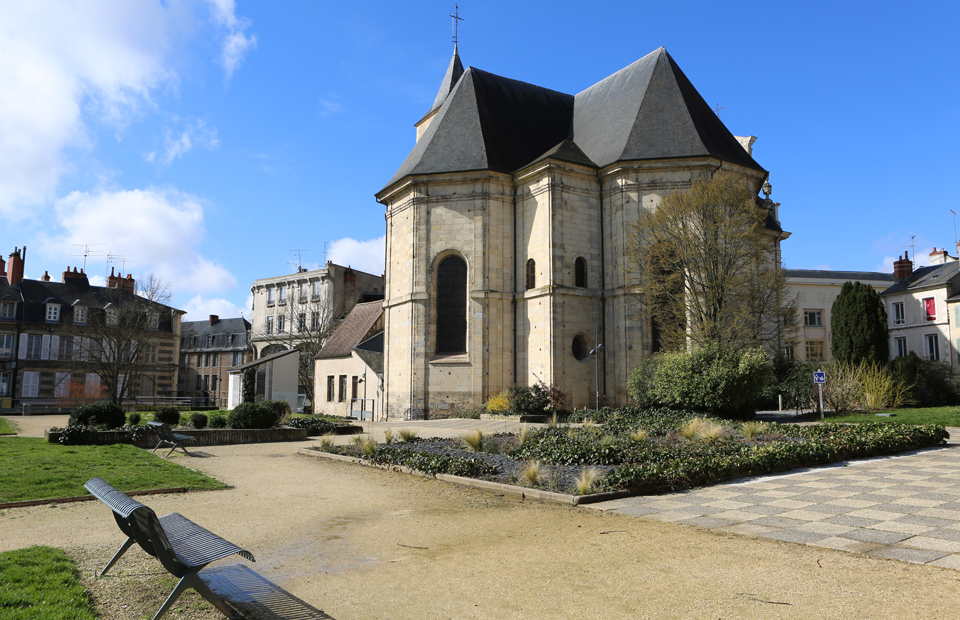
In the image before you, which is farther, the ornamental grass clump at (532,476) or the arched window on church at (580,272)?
the arched window on church at (580,272)

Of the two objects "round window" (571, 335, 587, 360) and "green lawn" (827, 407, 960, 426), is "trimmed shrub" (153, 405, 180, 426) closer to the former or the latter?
"round window" (571, 335, 587, 360)

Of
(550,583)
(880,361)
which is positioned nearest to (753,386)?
(880,361)

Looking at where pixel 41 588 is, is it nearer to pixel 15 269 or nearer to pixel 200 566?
pixel 200 566

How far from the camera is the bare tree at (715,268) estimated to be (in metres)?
20.7

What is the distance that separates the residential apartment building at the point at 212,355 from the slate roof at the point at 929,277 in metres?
53.1

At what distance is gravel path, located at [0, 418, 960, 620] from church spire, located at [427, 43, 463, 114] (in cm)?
3299

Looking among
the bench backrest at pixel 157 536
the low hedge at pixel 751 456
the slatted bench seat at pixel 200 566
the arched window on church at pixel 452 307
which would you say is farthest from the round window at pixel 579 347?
the bench backrest at pixel 157 536

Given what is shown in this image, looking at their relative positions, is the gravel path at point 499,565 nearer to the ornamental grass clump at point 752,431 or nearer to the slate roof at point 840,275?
the ornamental grass clump at point 752,431

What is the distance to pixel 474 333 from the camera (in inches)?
1001

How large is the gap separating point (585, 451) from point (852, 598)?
21.3 ft

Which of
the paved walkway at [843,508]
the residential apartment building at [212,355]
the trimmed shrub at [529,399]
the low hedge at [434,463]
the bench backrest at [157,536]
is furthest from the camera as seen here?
the residential apartment building at [212,355]

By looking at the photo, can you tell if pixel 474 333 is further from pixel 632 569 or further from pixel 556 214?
pixel 632 569

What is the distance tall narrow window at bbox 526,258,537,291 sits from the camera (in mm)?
25516

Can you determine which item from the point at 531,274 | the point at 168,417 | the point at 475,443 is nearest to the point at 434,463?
the point at 475,443
